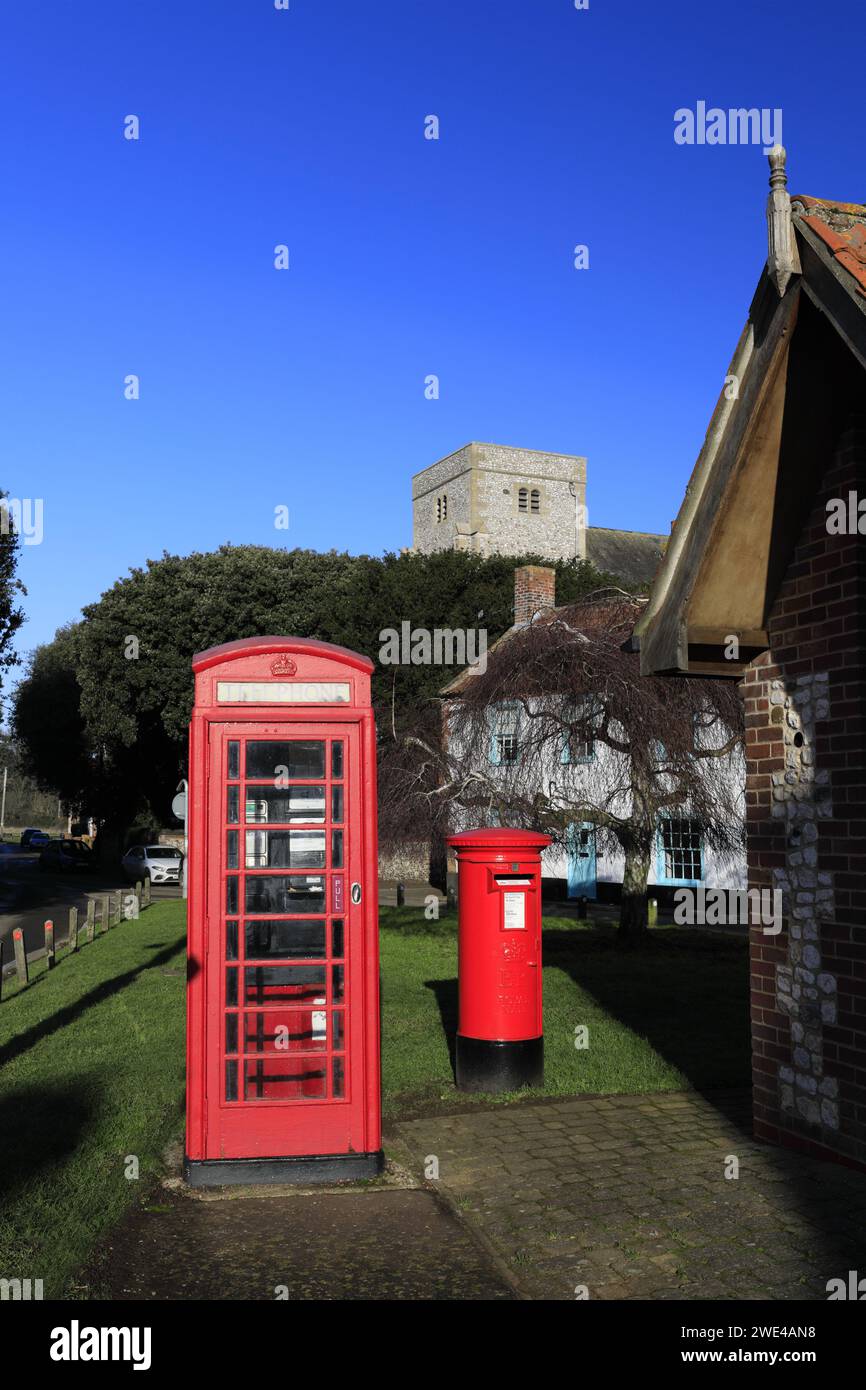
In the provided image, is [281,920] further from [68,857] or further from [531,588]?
[68,857]

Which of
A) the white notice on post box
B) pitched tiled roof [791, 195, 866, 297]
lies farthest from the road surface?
pitched tiled roof [791, 195, 866, 297]

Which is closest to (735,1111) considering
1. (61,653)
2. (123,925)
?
(123,925)

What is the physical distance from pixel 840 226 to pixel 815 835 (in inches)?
132

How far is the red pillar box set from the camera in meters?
8.08

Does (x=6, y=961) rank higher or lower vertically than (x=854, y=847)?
lower

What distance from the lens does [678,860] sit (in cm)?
2556

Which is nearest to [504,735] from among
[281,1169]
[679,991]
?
[679,991]

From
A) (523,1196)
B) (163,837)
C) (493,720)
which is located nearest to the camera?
(523,1196)

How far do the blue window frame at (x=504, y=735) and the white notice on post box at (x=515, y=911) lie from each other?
8791 millimetres

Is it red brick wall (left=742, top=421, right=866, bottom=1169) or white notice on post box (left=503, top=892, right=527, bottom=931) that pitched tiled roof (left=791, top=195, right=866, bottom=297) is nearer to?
red brick wall (left=742, top=421, right=866, bottom=1169)

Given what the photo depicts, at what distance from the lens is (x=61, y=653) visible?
51406 millimetres

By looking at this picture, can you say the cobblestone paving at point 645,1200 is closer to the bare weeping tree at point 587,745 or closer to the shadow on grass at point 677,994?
the shadow on grass at point 677,994
